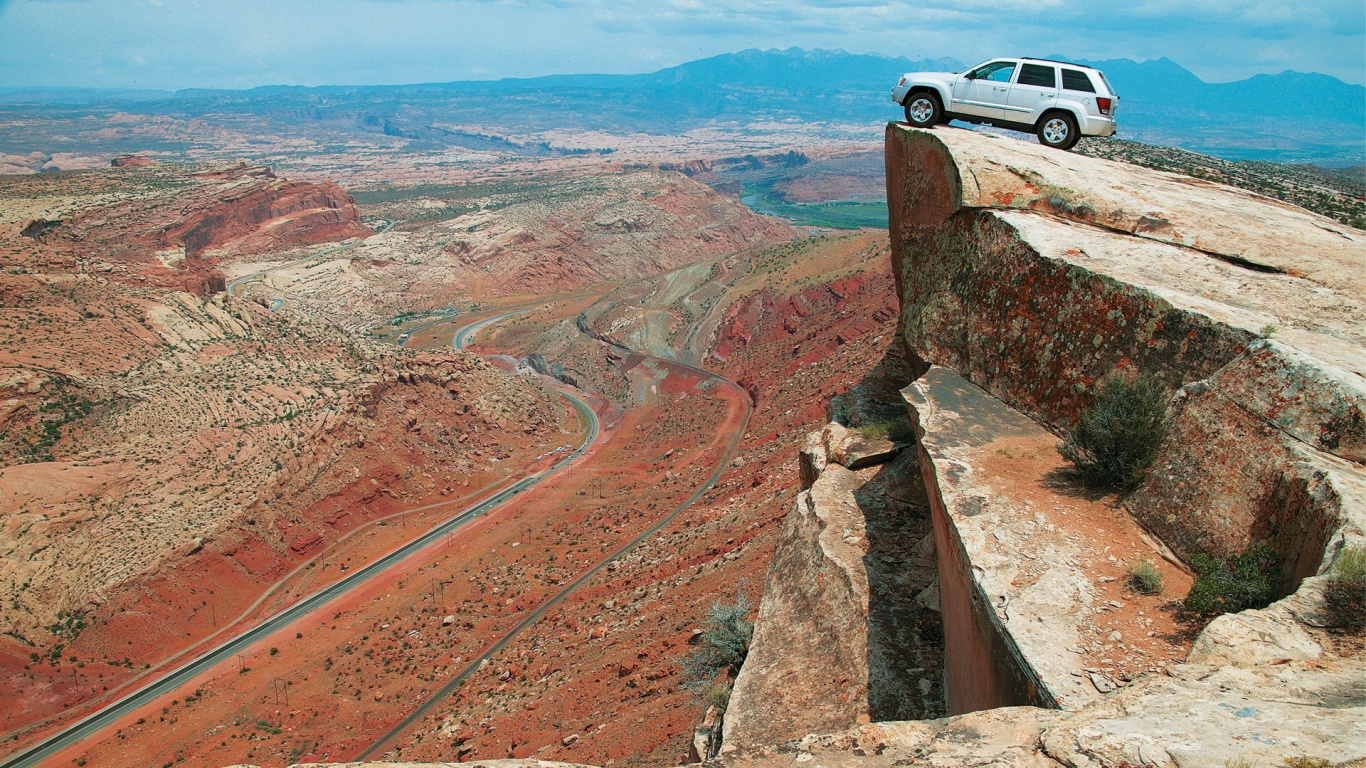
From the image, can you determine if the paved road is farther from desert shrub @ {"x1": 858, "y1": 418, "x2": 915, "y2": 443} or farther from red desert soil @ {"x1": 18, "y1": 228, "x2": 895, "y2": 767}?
desert shrub @ {"x1": 858, "y1": 418, "x2": 915, "y2": 443}

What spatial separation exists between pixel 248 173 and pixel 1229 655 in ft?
356

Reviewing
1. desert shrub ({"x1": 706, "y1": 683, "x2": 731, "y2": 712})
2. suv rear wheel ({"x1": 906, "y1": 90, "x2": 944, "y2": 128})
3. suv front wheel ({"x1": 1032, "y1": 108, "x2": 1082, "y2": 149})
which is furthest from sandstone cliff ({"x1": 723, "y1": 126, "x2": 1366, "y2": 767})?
suv rear wheel ({"x1": 906, "y1": 90, "x2": 944, "y2": 128})

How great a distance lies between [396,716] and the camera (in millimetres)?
20984

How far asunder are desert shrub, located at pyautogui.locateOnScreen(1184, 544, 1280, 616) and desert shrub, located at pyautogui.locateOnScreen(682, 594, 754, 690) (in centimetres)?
693

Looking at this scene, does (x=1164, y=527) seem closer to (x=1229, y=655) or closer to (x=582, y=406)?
(x=1229, y=655)

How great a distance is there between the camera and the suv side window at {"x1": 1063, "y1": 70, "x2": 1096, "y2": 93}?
571 inches

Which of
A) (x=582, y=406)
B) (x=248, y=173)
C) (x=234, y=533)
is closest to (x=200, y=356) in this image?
(x=234, y=533)

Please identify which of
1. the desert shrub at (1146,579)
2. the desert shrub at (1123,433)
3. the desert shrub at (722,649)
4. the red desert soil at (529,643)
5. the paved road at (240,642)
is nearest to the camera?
the desert shrub at (1146,579)

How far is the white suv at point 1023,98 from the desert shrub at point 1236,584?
10.2 metres

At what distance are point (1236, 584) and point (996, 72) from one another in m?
11.5

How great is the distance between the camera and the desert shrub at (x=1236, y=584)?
6441mm

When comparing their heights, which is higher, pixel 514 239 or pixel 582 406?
pixel 514 239

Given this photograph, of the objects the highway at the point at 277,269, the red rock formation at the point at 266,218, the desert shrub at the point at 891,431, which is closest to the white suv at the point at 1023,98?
the desert shrub at the point at 891,431

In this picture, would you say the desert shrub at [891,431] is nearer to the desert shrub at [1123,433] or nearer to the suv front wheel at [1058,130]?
the desert shrub at [1123,433]
